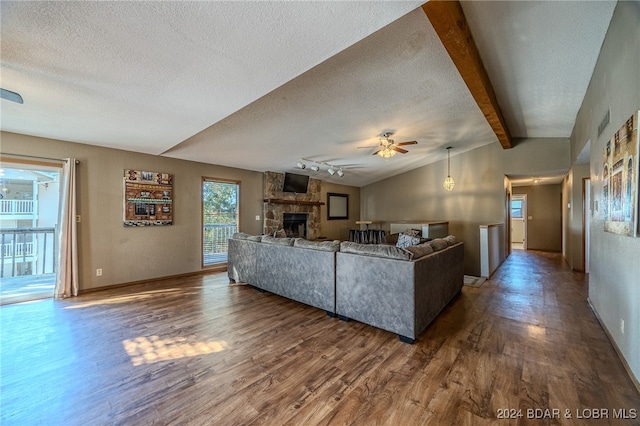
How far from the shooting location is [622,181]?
2.05 meters

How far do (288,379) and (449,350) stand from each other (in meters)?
1.49

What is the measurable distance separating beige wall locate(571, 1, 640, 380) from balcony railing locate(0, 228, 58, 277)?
21.9 ft

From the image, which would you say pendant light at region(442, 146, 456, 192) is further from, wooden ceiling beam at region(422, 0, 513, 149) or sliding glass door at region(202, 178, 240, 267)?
sliding glass door at region(202, 178, 240, 267)

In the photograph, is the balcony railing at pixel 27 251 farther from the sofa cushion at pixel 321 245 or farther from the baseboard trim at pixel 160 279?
the sofa cushion at pixel 321 245

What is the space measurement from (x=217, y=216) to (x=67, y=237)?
7.95 feet

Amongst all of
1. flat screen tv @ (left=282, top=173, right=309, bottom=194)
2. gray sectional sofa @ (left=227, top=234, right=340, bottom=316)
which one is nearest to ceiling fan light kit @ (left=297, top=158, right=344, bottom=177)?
flat screen tv @ (left=282, top=173, right=309, bottom=194)

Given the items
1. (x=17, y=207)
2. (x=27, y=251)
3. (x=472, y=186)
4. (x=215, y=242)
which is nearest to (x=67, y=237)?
(x=17, y=207)

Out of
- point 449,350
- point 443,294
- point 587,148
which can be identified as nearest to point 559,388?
point 449,350

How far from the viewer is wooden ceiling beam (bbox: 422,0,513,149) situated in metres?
1.95

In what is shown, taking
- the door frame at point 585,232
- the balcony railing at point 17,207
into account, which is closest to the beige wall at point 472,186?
the door frame at point 585,232

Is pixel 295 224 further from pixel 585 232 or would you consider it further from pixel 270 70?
pixel 585 232

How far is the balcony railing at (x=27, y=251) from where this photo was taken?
3951mm

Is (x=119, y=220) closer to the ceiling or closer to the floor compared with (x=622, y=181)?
closer to the floor

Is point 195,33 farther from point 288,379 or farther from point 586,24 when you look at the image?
point 586,24
